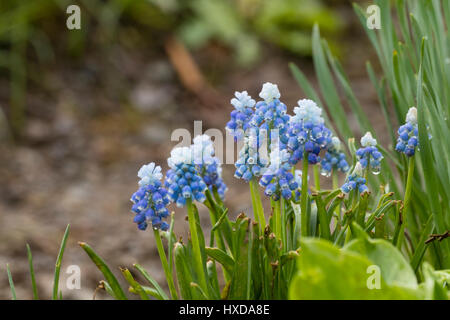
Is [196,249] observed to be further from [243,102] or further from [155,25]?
[155,25]

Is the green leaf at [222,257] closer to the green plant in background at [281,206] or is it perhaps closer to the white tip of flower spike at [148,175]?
the green plant in background at [281,206]

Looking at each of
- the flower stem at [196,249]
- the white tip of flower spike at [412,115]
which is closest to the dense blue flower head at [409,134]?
the white tip of flower spike at [412,115]

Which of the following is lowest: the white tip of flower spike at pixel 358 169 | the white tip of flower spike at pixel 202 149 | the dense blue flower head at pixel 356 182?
the dense blue flower head at pixel 356 182

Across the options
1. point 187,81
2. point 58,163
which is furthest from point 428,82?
point 187,81

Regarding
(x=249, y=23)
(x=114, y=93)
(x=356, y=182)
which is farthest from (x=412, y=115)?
(x=249, y=23)

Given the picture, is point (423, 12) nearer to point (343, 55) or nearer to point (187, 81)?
point (187, 81)

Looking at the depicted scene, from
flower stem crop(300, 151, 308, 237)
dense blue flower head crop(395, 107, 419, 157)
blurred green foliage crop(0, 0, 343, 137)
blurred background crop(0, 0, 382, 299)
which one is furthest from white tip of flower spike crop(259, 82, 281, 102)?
blurred green foliage crop(0, 0, 343, 137)
